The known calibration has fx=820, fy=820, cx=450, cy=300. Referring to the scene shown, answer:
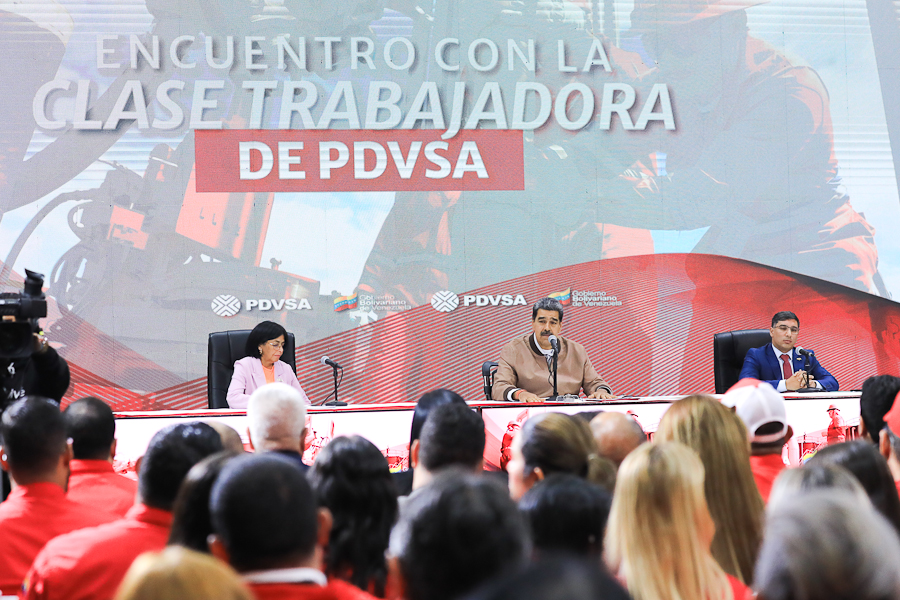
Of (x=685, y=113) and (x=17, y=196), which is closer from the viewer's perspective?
(x=17, y=196)

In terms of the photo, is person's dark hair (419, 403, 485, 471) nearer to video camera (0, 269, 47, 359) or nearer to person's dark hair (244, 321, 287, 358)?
video camera (0, 269, 47, 359)

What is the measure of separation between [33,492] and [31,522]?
112 mm

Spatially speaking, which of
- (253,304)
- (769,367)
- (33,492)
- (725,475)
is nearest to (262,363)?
(253,304)

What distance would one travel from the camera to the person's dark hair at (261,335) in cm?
482

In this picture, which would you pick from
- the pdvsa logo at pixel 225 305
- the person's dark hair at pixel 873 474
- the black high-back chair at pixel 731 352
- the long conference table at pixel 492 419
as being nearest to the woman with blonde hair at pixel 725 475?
the person's dark hair at pixel 873 474

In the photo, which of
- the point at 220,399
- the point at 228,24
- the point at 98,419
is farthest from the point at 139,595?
the point at 228,24

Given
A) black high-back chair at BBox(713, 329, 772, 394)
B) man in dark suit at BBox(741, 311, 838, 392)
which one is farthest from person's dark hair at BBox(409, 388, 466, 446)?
black high-back chair at BBox(713, 329, 772, 394)

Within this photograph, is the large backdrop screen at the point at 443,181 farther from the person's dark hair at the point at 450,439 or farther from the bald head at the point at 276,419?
the person's dark hair at the point at 450,439

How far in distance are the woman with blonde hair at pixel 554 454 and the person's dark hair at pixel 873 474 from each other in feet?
1.61

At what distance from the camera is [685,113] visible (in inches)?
250

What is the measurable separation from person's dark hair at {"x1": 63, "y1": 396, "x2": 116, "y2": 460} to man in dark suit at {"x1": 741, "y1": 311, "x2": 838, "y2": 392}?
3.72 meters

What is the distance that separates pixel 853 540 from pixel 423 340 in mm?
5274

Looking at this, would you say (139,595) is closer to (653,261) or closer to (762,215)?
(653,261)

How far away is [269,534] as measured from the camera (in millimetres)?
1181
